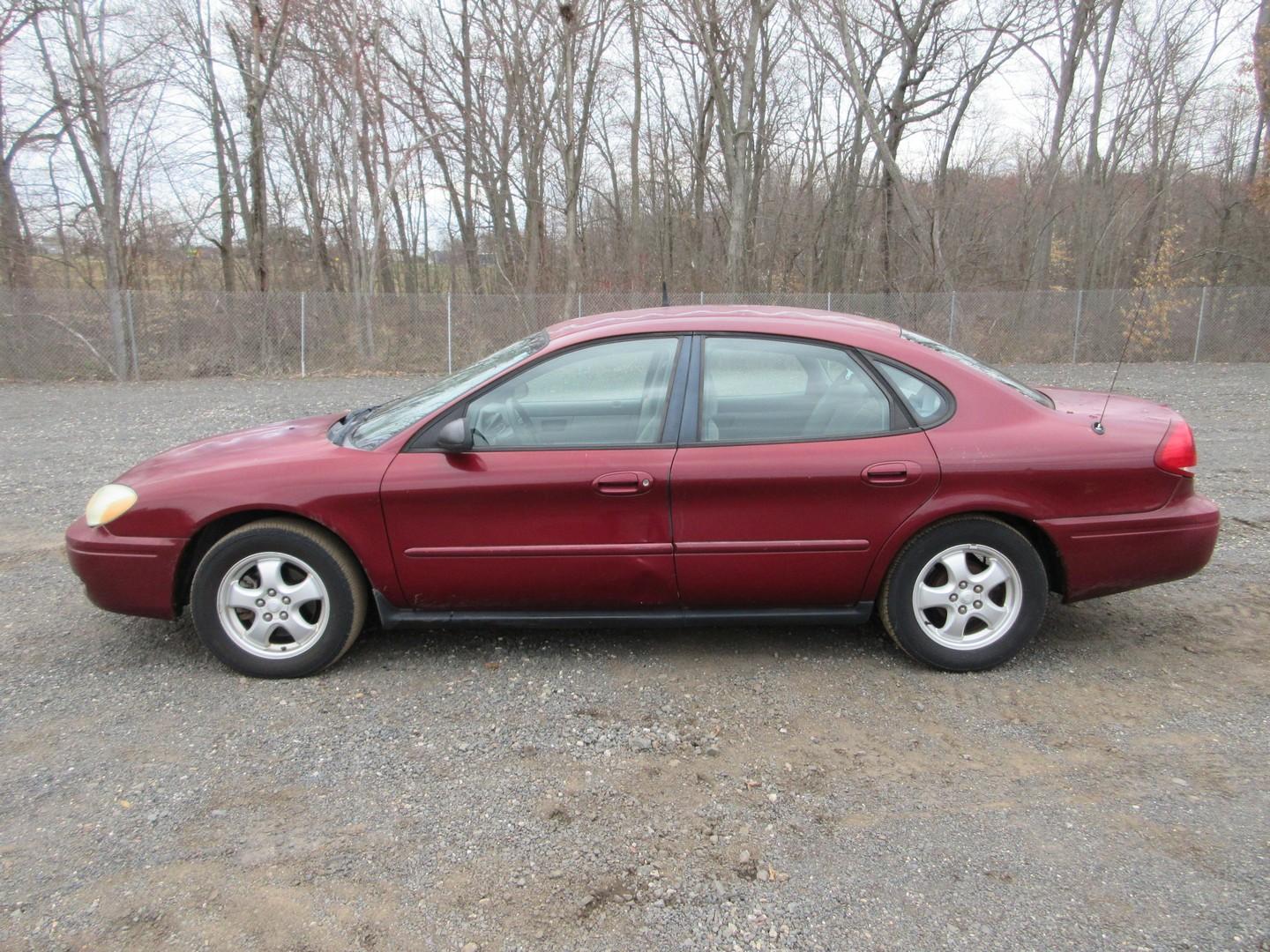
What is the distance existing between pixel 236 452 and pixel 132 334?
581 inches

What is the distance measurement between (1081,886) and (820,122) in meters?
27.0

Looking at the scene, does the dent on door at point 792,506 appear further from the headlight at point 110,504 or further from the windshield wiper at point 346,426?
the headlight at point 110,504

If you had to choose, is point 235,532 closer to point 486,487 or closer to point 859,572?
point 486,487

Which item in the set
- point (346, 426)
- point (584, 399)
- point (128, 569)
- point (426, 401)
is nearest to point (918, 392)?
point (584, 399)

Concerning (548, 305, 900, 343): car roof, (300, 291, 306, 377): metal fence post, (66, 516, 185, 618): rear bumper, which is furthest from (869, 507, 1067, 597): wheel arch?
(300, 291, 306, 377): metal fence post

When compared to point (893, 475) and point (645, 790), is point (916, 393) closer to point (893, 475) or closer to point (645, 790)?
point (893, 475)

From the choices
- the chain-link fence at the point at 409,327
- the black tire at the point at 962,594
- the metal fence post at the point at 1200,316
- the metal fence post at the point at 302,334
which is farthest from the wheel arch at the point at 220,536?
the metal fence post at the point at 1200,316

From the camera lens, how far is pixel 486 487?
131 inches

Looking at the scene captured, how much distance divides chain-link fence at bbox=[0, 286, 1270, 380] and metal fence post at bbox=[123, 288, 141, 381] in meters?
0.02

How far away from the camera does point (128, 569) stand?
3434 mm

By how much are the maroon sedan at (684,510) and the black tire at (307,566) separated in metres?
0.01

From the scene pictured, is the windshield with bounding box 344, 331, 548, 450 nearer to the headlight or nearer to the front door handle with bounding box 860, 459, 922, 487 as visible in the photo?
the headlight

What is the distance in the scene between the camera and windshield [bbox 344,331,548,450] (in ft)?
11.6

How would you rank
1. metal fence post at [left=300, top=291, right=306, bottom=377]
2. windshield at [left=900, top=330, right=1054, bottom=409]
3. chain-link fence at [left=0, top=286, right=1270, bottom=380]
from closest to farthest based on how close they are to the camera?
windshield at [left=900, top=330, right=1054, bottom=409] → chain-link fence at [left=0, top=286, right=1270, bottom=380] → metal fence post at [left=300, top=291, right=306, bottom=377]
